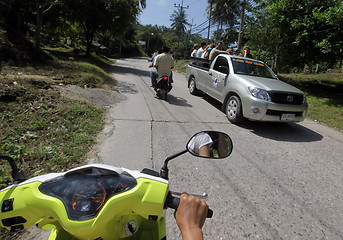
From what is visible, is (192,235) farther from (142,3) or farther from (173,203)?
(142,3)

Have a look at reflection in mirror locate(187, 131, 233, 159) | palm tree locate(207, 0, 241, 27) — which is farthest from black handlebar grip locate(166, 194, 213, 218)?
palm tree locate(207, 0, 241, 27)

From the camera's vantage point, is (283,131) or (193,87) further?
(193,87)

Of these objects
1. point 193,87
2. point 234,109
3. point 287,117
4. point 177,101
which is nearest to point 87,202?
point 234,109

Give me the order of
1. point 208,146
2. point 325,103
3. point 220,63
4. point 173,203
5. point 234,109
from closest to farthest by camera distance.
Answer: point 173,203 < point 208,146 < point 234,109 < point 220,63 < point 325,103

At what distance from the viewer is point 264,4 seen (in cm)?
1334

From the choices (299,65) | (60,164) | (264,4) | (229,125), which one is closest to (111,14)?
(264,4)

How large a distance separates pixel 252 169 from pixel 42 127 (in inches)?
156

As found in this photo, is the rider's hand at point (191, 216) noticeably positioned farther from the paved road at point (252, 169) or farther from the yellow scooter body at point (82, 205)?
the paved road at point (252, 169)

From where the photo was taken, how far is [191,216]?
1098 millimetres

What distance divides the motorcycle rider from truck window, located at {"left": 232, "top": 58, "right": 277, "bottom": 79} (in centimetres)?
225

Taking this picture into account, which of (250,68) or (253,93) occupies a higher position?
(250,68)

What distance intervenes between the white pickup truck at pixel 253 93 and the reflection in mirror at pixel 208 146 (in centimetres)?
406

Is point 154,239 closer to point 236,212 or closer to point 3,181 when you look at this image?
point 236,212

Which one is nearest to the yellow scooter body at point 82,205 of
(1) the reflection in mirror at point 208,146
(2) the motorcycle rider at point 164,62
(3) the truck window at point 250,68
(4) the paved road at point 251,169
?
(1) the reflection in mirror at point 208,146
